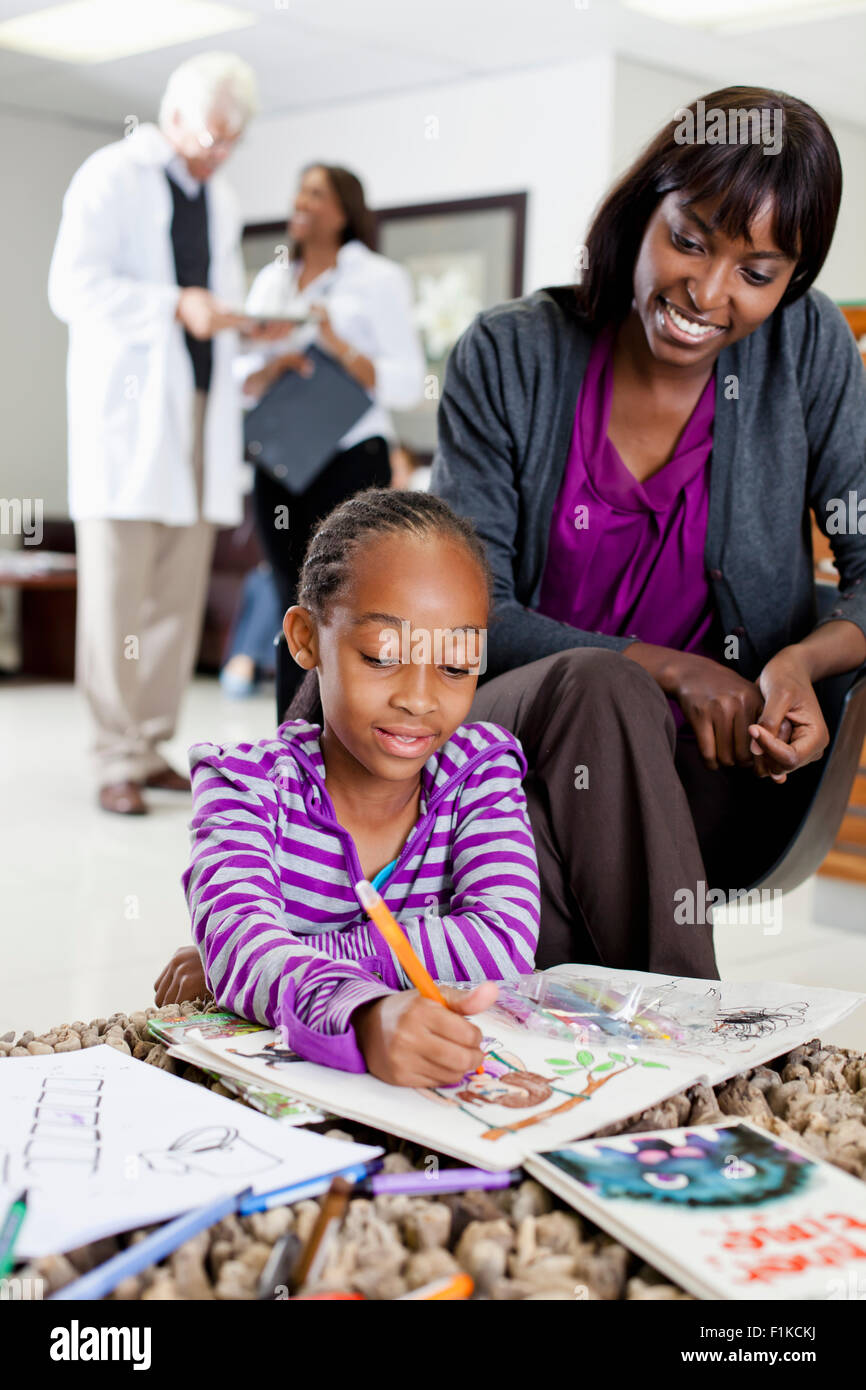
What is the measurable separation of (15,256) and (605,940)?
5489 millimetres

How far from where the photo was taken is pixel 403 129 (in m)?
5.30

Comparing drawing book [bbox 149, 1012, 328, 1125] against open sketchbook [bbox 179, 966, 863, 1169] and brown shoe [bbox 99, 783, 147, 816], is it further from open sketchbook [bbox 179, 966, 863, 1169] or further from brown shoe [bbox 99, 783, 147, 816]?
brown shoe [bbox 99, 783, 147, 816]

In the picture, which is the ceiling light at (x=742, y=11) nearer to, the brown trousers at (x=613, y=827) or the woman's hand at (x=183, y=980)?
the brown trousers at (x=613, y=827)

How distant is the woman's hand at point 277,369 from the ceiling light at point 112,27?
188cm

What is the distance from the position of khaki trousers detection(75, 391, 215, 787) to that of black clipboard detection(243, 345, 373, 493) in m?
0.19

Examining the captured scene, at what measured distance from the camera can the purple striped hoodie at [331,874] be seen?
3.05ft

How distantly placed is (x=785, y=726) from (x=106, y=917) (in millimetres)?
1287

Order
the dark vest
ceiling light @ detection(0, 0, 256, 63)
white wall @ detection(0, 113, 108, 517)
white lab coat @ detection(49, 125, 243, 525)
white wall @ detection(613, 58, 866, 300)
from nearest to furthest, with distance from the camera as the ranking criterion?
white lab coat @ detection(49, 125, 243, 525), the dark vest, ceiling light @ detection(0, 0, 256, 63), white wall @ detection(613, 58, 866, 300), white wall @ detection(0, 113, 108, 517)

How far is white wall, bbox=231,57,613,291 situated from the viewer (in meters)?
4.82

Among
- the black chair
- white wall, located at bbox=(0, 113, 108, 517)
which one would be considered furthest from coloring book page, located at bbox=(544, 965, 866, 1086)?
white wall, located at bbox=(0, 113, 108, 517)

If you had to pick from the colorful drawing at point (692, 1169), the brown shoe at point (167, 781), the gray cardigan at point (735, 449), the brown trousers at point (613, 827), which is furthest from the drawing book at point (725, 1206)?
the brown shoe at point (167, 781)

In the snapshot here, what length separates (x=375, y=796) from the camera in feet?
3.62
